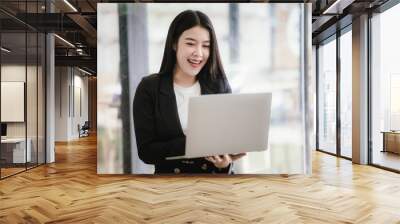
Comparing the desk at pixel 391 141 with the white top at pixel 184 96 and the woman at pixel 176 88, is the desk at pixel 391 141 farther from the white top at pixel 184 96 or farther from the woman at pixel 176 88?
the white top at pixel 184 96

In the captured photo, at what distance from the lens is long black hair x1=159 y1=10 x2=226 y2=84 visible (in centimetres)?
580

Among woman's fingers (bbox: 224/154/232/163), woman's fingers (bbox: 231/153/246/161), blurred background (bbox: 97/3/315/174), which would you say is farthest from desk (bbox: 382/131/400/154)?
woman's fingers (bbox: 224/154/232/163)

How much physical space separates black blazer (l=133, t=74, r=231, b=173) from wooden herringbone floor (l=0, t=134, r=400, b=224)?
0.36 m

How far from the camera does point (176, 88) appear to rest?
19.0 ft

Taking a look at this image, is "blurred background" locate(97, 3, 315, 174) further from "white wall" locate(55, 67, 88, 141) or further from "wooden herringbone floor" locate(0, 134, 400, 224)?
"white wall" locate(55, 67, 88, 141)

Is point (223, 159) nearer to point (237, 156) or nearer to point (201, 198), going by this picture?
point (237, 156)

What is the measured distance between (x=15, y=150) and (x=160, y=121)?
10.2ft

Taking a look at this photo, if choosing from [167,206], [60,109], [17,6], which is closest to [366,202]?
[167,206]

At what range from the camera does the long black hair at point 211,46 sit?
5.80 m

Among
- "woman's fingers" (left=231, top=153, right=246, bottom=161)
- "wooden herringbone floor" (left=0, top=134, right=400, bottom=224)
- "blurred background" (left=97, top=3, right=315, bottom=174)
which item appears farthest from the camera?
"blurred background" (left=97, top=3, right=315, bottom=174)

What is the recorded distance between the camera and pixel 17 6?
21.3 feet

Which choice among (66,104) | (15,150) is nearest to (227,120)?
(15,150)

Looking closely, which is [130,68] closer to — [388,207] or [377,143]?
[388,207]

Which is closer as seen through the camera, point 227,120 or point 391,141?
point 227,120
